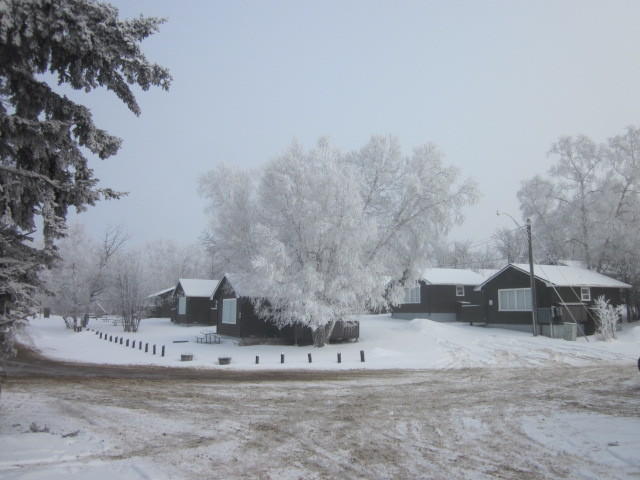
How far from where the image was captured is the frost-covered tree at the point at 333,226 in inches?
902

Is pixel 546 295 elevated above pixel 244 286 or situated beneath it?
situated beneath

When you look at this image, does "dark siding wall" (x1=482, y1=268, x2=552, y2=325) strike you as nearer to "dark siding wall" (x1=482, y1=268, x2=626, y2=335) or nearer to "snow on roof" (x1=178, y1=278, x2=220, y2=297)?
"dark siding wall" (x1=482, y1=268, x2=626, y2=335)

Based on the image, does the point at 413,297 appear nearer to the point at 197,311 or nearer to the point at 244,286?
the point at 197,311

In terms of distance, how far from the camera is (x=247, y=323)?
98.0 feet

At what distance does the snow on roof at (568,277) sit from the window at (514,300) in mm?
1475

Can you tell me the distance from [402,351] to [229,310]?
41.3 ft

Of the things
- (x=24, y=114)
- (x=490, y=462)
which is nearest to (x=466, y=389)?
(x=490, y=462)

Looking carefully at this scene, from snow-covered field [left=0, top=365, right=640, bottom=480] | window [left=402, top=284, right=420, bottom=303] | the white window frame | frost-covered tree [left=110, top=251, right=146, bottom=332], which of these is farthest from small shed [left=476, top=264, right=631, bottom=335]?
frost-covered tree [left=110, top=251, right=146, bottom=332]

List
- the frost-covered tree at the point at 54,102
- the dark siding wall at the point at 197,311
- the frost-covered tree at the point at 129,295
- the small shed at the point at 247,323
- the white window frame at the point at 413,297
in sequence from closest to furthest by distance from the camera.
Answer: the frost-covered tree at the point at 54,102, the small shed at the point at 247,323, the frost-covered tree at the point at 129,295, the white window frame at the point at 413,297, the dark siding wall at the point at 197,311

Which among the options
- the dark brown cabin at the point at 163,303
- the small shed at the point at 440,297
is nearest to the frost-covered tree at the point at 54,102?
the small shed at the point at 440,297

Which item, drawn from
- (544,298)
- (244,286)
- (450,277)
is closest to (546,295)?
(544,298)

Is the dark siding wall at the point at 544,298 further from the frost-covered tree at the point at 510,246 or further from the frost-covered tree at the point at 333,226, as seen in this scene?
the frost-covered tree at the point at 510,246

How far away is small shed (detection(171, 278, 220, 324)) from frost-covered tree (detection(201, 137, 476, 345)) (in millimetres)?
15085

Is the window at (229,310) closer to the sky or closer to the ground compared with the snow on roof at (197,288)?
closer to the ground
